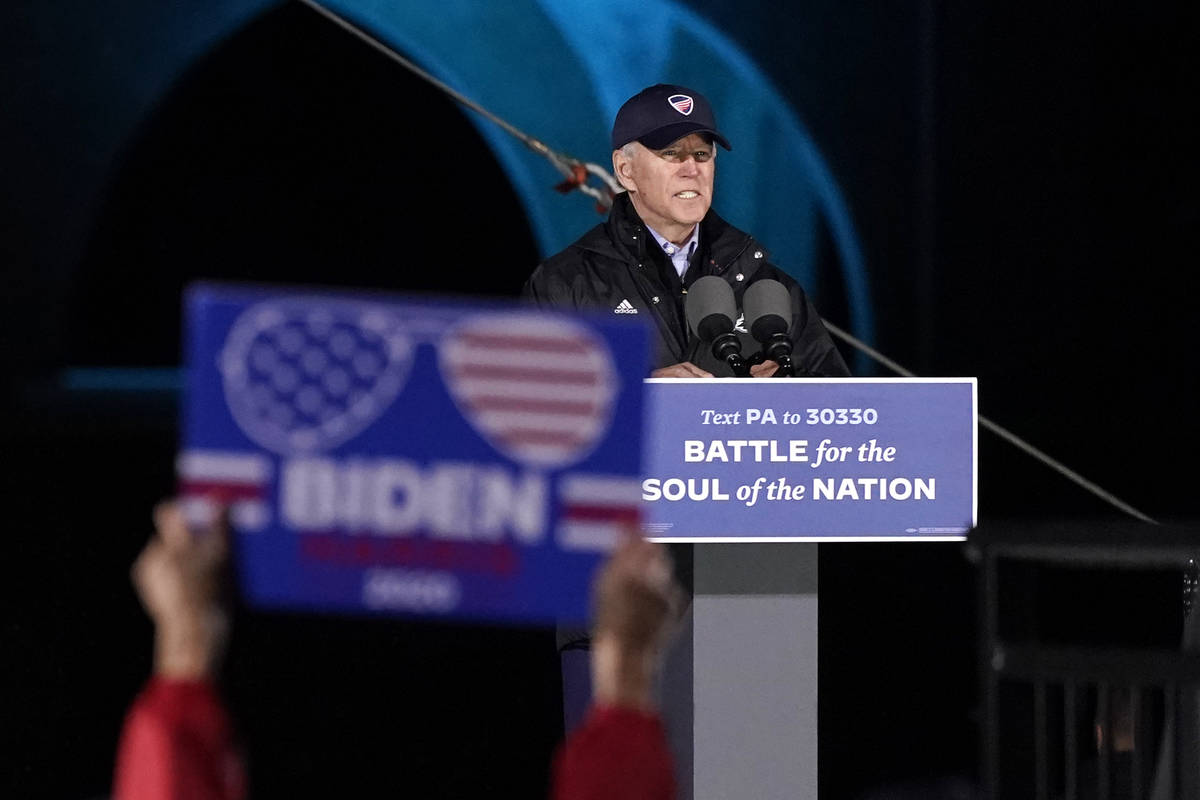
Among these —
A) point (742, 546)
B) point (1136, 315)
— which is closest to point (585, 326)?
point (742, 546)

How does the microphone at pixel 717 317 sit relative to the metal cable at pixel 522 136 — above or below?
below

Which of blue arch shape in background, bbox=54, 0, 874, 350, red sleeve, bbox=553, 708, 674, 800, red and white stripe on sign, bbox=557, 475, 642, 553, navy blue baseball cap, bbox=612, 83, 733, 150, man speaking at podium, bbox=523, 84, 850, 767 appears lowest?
red sleeve, bbox=553, 708, 674, 800

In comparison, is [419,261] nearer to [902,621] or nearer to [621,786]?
[902,621]

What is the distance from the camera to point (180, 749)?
1193 millimetres

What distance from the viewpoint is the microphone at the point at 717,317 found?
2570 mm

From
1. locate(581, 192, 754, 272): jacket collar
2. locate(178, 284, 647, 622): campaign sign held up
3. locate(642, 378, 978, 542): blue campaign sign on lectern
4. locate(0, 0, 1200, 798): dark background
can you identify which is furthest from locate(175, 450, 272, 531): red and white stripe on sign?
locate(0, 0, 1200, 798): dark background

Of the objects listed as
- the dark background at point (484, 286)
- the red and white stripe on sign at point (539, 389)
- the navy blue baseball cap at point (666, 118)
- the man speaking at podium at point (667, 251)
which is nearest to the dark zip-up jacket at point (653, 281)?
the man speaking at podium at point (667, 251)

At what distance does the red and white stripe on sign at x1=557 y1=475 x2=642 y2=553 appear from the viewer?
1.37m

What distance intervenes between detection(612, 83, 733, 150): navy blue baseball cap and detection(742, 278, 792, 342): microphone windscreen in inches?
11.8

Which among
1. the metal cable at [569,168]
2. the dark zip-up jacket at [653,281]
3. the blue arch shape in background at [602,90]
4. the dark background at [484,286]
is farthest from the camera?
the blue arch shape in background at [602,90]

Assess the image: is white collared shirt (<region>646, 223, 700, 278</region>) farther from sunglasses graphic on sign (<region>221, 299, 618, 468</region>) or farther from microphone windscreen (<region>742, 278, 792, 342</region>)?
sunglasses graphic on sign (<region>221, 299, 618, 468</region>)

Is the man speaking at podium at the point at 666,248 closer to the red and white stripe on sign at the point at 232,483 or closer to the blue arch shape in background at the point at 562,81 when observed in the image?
the blue arch shape in background at the point at 562,81

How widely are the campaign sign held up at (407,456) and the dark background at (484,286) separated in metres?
2.16

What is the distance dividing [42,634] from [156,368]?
1.79 feet
